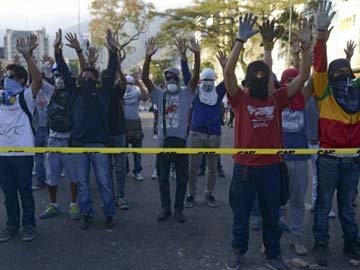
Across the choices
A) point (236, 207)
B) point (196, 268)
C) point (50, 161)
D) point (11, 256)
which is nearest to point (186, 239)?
point (196, 268)

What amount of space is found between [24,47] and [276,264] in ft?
11.7

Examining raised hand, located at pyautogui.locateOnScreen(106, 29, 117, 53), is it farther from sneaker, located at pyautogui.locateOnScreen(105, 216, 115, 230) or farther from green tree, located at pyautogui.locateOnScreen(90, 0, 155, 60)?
green tree, located at pyautogui.locateOnScreen(90, 0, 155, 60)

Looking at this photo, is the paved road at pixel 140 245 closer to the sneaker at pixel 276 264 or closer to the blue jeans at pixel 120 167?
the sneaker at pixel 276 264

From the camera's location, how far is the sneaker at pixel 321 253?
4.50 metres

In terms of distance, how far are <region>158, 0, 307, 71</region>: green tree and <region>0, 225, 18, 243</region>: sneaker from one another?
101 feet

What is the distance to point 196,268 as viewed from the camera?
445cm

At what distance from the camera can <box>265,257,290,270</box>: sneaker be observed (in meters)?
4.36

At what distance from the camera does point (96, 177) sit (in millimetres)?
5566

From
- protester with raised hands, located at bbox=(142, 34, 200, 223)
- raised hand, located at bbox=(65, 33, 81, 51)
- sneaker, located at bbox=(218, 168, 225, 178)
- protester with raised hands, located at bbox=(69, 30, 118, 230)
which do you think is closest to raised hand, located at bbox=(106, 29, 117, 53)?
protester with raised hands, located at bbox=(69, 30, 118, 230)

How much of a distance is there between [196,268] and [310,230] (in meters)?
1.82

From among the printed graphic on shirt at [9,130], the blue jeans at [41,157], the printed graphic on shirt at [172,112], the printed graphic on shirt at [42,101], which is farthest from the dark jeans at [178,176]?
the blue jeans at [41,157]

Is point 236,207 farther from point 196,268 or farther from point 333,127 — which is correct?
point 333,127

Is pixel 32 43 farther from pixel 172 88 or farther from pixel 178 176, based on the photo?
pixel 178 176

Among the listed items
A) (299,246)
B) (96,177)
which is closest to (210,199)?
(96,177)
